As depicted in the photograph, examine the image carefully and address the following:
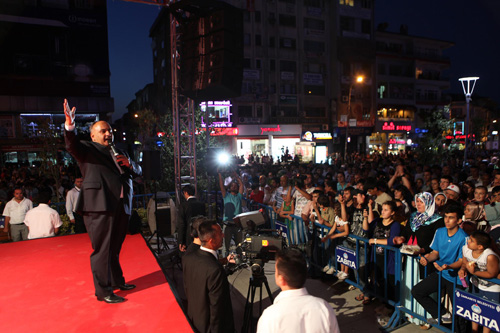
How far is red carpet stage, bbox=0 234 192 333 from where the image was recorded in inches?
120

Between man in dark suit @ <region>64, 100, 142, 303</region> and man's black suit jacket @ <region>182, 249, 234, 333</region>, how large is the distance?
0.80 metres

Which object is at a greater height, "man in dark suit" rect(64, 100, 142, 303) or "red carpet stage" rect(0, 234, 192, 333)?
"man in dark suit" rect(64, 100, 142, 303)

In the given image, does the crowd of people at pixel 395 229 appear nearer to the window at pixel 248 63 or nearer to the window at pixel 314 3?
the window at pixel 248 63

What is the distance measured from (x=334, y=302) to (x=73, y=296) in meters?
3.84

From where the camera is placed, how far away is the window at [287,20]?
3328 cm

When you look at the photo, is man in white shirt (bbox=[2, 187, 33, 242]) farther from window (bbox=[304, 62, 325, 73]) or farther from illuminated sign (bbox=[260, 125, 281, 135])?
window (bbox=[304, 62, 325, 73])

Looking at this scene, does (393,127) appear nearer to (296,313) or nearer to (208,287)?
(208,287)

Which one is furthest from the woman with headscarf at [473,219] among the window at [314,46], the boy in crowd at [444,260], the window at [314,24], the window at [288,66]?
the window at [314,24]

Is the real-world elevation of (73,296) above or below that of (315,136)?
below

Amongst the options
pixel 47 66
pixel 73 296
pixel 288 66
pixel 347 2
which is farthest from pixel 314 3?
pixel 73 296

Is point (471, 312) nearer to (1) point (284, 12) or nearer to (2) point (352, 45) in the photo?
(1) point (284, 12)

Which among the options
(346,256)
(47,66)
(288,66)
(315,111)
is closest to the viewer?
(346,256)

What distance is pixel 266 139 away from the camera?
3316 centimetres

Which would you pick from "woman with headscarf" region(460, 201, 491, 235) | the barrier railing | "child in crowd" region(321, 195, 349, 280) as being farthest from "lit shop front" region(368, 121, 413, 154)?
the barrier railing
